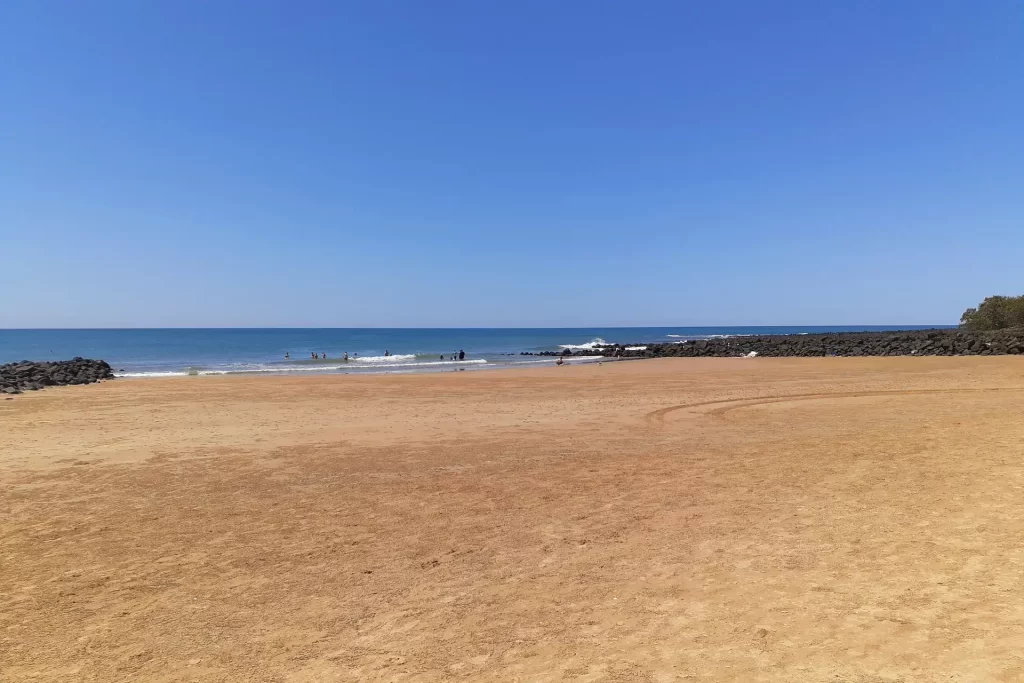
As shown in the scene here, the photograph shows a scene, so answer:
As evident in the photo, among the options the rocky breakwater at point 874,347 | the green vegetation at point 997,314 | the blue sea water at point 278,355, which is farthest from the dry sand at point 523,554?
the green vegetation at point 997,314

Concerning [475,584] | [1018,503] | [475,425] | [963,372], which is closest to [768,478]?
[1018,503]

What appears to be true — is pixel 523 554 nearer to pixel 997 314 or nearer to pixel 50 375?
pixel 50 375

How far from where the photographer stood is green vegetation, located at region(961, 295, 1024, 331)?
60.7m

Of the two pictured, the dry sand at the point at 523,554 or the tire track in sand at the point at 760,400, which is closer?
the dry sand at the point at 523,554

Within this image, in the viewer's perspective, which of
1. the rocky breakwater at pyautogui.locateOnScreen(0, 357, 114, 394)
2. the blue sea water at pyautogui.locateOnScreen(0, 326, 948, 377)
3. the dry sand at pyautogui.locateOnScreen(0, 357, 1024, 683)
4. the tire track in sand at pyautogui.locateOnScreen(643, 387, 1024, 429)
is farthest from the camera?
the blue sea water at pyautogui.locateOnScreen(0, 326, 948, 377)

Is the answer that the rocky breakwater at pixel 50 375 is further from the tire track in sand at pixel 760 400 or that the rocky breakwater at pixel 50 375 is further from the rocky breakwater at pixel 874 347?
the rocky breakwater at pixel 874 347

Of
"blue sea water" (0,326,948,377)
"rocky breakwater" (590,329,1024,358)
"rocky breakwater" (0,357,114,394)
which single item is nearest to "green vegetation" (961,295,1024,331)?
"rocky breakwater" (590,329,1024,358)

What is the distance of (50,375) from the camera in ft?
109

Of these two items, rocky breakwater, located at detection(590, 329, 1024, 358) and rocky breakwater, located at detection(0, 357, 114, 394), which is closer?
rocky breakwater, located at detection(0, 357, 114, 394)

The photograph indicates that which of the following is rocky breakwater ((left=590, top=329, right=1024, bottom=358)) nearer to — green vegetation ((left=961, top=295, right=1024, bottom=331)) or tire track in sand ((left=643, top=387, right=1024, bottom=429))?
green vegetation ((left=961, top=295, right=1024, bottom=331))

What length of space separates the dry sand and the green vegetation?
58555 millimetres

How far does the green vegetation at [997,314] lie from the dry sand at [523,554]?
58.6 meters

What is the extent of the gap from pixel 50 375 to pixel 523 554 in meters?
36.0

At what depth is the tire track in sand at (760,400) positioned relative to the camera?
1811 cm
